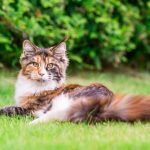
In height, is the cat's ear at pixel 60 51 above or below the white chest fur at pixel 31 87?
above

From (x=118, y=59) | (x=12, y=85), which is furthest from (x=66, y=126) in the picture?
(x=118, y=59)

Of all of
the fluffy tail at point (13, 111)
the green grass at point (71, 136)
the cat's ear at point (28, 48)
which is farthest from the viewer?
the cat's ear at point (28, 48)

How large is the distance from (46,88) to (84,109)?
3.95 feet

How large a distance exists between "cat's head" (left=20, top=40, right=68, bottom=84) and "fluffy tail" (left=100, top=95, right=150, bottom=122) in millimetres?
1221

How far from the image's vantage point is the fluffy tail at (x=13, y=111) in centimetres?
754

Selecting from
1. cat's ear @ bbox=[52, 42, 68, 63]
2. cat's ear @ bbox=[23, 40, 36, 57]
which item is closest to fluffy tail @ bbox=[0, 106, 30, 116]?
cat's ear @ bbox=[23, 40, 36, 57]

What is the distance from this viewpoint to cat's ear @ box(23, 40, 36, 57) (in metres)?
7.92

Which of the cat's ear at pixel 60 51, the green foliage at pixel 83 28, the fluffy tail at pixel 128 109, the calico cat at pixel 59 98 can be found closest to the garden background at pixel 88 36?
the green foliage at pixel 83 28

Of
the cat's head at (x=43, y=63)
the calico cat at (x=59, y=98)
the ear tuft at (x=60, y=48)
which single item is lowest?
the calico cat at (x=59, y=98)

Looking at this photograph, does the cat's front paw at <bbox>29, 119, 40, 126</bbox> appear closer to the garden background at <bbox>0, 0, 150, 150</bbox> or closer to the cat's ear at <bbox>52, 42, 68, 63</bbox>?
the cat's ear at <bbox>52, 42, 68, 63</bbox>

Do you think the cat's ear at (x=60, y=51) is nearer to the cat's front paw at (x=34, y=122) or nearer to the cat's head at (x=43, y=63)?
the cat's head at (x=43, y=63)

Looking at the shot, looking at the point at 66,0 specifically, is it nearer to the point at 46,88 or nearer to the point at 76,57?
the point at 76,57

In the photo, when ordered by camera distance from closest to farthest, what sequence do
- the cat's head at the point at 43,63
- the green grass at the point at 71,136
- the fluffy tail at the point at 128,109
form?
the green grass at the point at 71,136 < the fluffy tail at the point at 128,109 < the cat's head at the point at 43,63

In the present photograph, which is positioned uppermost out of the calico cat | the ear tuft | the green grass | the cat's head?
the ear tuft
